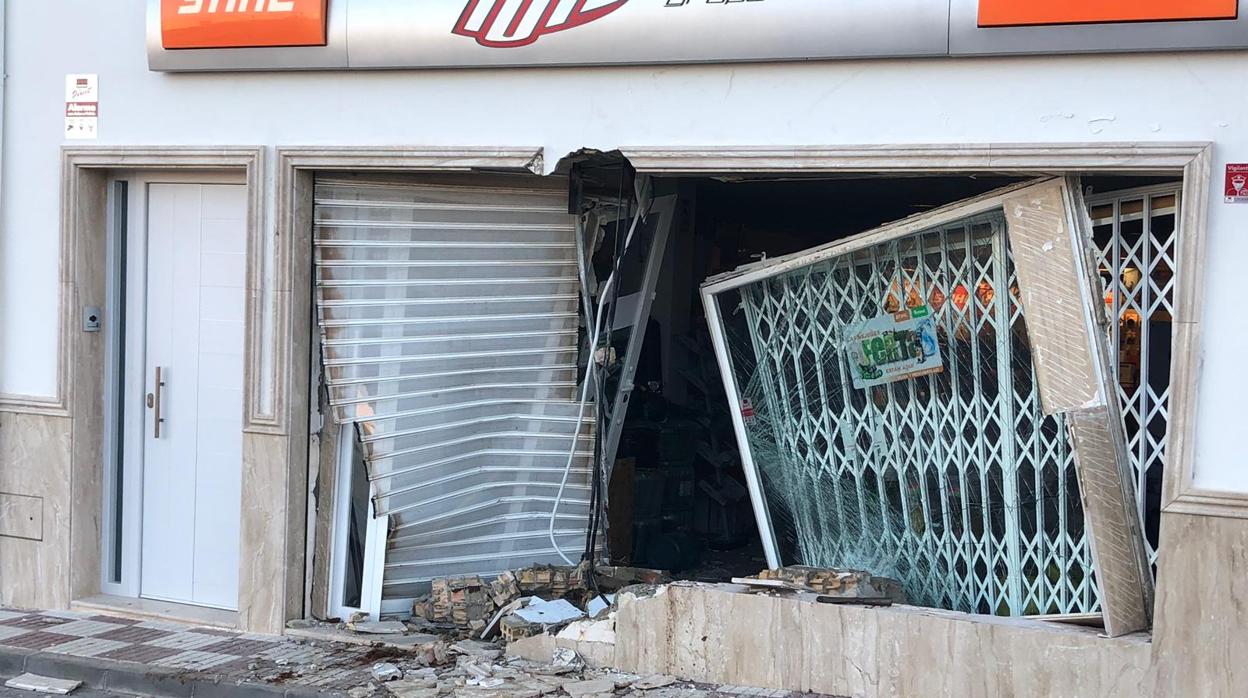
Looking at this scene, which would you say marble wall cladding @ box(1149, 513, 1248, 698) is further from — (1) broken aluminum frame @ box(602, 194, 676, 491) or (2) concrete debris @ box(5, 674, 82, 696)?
(2) concrete debris @ box(5, 674, 82, 696)

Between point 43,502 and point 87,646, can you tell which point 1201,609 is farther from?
point 43,502

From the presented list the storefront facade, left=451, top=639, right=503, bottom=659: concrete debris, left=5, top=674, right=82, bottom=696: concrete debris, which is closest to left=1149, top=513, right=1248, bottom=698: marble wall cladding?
the storefront facade

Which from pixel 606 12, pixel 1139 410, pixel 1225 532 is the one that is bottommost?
pixel 1225 532

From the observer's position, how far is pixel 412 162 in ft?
21.8

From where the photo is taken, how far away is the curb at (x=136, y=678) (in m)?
6.04

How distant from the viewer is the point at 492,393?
7.35m

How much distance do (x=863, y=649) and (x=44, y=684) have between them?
4.03m

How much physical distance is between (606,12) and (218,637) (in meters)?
3.95

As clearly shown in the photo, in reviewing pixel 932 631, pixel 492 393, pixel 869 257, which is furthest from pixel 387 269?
pixel 932 631

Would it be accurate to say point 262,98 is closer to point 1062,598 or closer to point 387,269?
point 387,269

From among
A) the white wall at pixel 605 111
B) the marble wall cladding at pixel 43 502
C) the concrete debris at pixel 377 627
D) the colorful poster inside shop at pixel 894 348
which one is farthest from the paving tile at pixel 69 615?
the colorful poster inside shop at pixel 894 348

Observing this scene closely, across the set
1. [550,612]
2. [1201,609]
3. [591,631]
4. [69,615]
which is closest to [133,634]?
[69,615]

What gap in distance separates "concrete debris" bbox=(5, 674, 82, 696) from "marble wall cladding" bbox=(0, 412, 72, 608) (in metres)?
1.17

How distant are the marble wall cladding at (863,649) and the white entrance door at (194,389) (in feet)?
8.67
